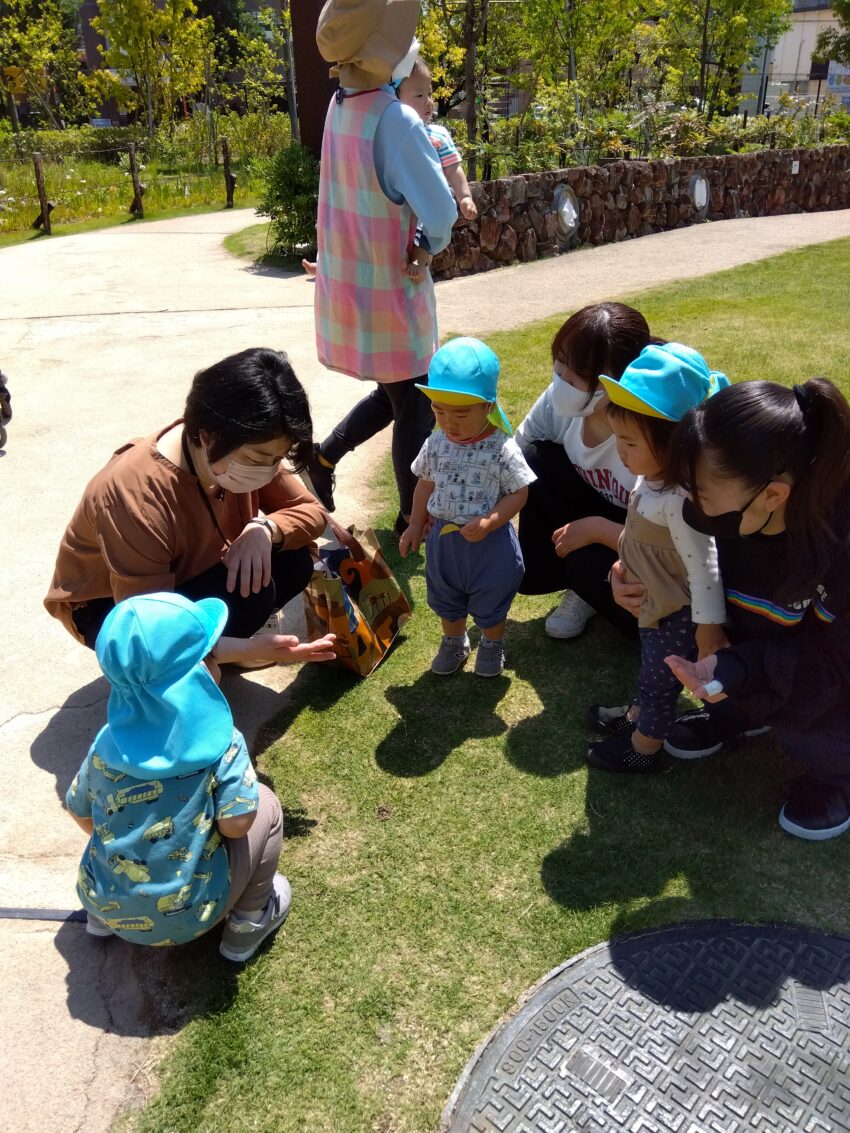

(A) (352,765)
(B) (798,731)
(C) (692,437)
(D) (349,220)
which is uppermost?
(D) (349,220)

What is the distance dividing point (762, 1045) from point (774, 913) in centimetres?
36

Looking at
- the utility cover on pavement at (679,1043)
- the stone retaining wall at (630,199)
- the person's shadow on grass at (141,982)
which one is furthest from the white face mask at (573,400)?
the stone retaining wall at (630,199)

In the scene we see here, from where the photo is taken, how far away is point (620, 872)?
7.05ft

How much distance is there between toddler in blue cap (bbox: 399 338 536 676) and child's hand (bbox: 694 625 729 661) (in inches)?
27.1

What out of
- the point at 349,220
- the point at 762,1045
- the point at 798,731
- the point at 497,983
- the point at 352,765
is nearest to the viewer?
the point at 762,1045

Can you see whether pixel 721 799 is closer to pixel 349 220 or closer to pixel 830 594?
pixel 830 594

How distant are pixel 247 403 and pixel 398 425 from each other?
130 centimetres

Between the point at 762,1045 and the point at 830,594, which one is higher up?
the point at 830,594

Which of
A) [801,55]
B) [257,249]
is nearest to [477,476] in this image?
[257,249]

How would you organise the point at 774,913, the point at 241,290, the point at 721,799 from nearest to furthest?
1. the point at 774,913
2. the point at 721,799
3. the point at 241,290

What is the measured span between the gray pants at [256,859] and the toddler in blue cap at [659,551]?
3.00ft

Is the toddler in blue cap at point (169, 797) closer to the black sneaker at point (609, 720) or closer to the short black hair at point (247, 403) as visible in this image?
the short black hair at point (247, 403)

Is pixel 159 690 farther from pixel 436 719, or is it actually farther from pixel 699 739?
pixel 699 739

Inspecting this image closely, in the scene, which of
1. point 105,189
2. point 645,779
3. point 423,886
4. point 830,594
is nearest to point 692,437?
point 830,594
